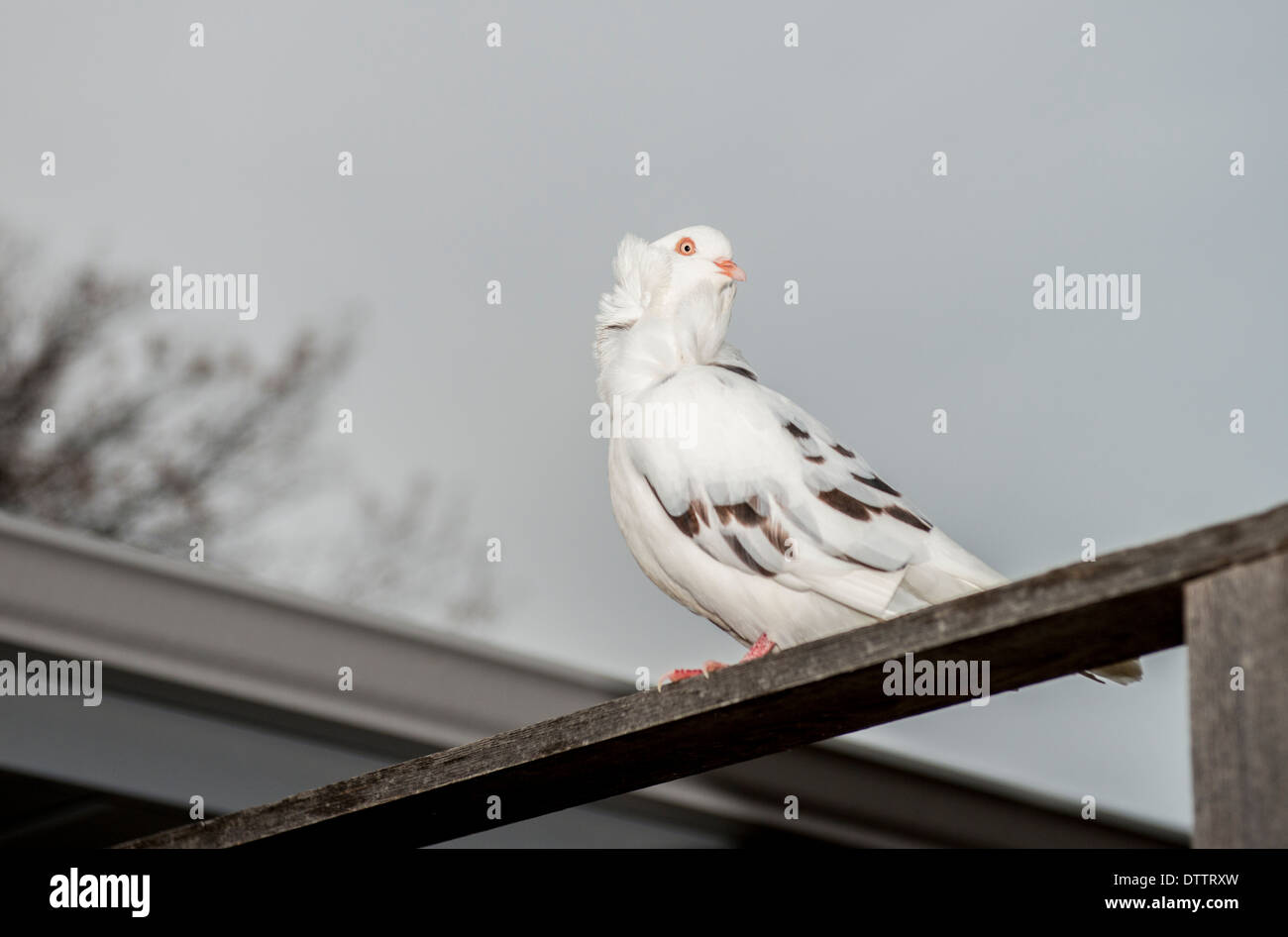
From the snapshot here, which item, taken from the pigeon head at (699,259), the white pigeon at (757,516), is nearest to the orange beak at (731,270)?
the pigeon head at (699,259)

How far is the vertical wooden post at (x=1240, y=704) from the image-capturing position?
3.84 ft

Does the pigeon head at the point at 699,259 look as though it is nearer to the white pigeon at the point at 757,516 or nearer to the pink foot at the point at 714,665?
the white pigeon at the point at 757,516

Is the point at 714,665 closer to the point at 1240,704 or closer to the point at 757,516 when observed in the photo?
the point at 757,516

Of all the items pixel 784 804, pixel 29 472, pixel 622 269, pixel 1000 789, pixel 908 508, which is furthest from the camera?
pixel 29 472

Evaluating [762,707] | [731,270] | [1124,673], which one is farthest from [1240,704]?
[731,270]

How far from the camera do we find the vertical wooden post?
117 cm

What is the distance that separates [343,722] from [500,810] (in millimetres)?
1735

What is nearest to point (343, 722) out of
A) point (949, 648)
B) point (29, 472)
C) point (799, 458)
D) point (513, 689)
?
point (513, 689)

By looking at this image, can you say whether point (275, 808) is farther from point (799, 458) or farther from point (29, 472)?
point (29, 472)

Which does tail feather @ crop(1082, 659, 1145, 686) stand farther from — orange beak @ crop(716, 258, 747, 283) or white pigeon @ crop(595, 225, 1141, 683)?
orange beak @ crop(716, 258, 747, 283)

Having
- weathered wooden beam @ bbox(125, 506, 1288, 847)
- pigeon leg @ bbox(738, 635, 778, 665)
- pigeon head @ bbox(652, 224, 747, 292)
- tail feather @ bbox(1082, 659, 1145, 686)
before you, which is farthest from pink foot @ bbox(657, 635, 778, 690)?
pigeon head @ bbox(652, 224, 747, 292)

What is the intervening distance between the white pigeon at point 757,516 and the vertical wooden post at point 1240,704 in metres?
1.11

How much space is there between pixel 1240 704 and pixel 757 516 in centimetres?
136

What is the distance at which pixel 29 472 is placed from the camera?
8.34 metres
